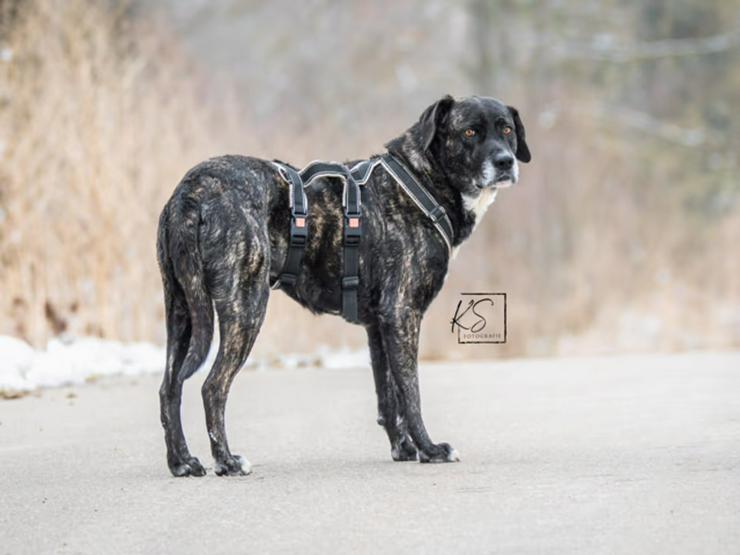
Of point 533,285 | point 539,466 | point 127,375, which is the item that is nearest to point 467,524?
point 539,466

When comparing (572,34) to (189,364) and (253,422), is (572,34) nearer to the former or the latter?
(253,422)

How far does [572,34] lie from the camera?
1136 inches

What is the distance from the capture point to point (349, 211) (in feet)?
23.8

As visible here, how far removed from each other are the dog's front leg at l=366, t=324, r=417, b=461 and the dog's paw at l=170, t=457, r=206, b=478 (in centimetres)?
108

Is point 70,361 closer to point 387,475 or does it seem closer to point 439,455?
point 439,455

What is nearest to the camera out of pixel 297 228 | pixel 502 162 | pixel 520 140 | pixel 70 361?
pixel 297 228

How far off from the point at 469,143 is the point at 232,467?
6.84 ft

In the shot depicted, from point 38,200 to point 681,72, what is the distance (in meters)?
19.2

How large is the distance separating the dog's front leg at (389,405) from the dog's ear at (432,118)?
1021mm

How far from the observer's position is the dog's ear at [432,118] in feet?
24.2

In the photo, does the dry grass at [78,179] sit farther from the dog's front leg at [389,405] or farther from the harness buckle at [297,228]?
the harness buckle at [297,228]

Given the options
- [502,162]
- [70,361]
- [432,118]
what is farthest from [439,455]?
[70,361]

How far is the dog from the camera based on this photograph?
22.2ft

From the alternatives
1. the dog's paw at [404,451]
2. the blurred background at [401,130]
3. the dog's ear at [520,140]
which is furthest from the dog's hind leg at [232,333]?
the blurred background at [401,130]
